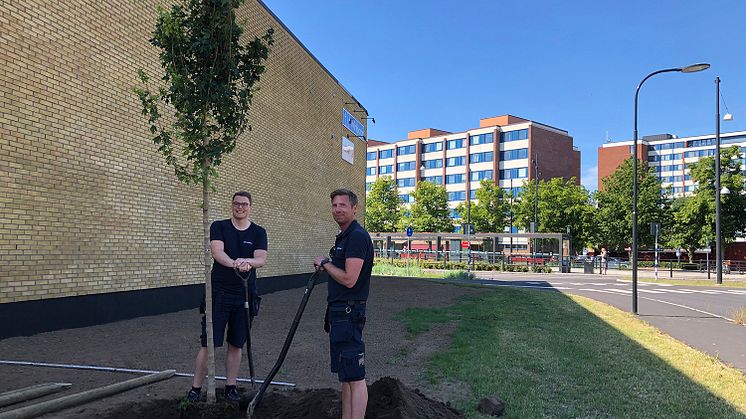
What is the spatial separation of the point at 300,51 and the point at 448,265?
24.7m

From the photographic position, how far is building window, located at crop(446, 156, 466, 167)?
77.8 meters

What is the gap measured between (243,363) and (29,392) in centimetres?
234

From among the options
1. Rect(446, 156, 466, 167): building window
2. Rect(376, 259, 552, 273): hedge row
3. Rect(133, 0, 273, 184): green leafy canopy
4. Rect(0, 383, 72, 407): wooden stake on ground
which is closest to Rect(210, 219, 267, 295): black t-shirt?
Rect(133, 0, 273, 184): green leafy canopy

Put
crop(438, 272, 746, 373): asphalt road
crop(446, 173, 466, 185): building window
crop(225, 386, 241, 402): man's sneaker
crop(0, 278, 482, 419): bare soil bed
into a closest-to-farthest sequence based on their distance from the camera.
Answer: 1. crop(0, 278, 482, 419): bare soil bed
2. crop(225, 386, 241, 402): man's sneaker
3. crop(438, 272, 746, 373): asphalt road
4. crop(446, 173, 466, 185): building window

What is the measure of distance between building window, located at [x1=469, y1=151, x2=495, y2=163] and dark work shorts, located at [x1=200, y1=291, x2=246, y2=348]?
238ft

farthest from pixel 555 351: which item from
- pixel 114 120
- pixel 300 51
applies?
pixel 300 51

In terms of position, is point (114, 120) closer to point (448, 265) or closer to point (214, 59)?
point (214, 59)

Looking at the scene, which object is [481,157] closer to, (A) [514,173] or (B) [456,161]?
(B) [456,161]

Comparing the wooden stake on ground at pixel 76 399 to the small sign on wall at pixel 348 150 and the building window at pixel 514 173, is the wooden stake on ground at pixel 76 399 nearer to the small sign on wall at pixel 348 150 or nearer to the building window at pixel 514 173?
the small sign on wall at pixel 348 150

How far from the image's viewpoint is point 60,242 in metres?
7.61

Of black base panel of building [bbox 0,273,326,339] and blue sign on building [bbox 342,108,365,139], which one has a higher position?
blue sign on building [bbox 342,108,365,139]

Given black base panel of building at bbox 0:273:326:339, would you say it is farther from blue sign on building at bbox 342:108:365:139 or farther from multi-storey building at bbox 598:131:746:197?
multi-storey building at bbox 598:131:746:197

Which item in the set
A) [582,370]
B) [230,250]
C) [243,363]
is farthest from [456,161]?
[230,250]

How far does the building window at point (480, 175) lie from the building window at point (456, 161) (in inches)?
105
